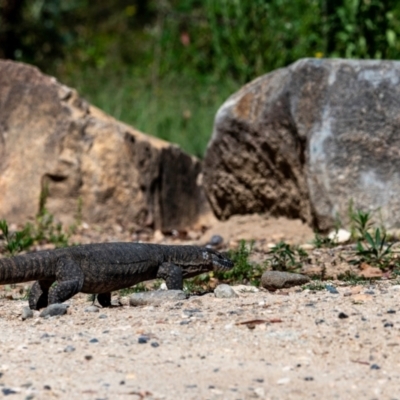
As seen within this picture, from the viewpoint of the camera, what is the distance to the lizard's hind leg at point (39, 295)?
21.0 feet

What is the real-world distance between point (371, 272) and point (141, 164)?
13.6 ft

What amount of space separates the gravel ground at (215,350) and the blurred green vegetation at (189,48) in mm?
6058

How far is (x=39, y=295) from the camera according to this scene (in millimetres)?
6410

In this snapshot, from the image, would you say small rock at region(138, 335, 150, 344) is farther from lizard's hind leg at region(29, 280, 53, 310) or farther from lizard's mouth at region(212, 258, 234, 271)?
lizard's mouth at region(212, 258, 234, 271)

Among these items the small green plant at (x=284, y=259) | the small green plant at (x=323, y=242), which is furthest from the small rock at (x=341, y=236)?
the small green plant at (x=284, y=259)

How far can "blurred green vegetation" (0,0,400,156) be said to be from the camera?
459 inches

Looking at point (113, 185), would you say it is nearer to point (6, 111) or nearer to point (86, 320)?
point (6, 111)

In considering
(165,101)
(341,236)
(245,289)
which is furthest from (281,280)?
(165,101)

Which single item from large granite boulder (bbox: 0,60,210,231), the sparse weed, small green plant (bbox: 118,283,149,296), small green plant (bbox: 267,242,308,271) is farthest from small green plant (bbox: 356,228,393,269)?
large granite boulder (bbox: 0,60,210,231)

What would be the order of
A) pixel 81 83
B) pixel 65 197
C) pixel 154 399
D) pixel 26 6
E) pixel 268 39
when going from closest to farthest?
pixel 154 399
pixel 65 197
pixel 268 39
pixel 81 83
pixel 26 6

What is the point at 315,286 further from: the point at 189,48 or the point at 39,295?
the point at 189,48

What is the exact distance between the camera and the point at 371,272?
7461 mm

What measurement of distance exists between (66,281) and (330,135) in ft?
11.9

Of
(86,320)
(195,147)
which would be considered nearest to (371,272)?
(86,320)
